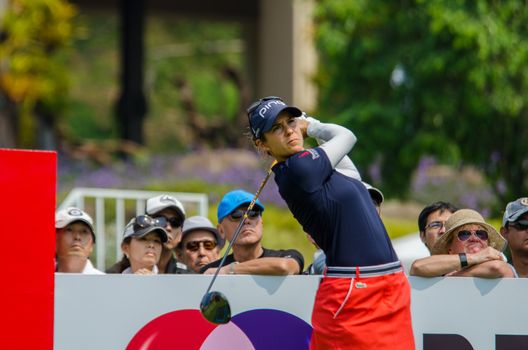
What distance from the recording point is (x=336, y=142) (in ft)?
14.8

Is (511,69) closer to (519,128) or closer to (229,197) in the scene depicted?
(519,128)

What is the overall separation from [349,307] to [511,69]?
445 inches

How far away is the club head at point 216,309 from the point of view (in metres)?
4.59

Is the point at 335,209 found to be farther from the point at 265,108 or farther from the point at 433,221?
the point at 433,221

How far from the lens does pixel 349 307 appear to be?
172 inches

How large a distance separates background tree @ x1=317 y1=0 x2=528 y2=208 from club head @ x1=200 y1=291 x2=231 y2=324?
1089 cm

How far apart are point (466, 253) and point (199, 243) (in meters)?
1.79

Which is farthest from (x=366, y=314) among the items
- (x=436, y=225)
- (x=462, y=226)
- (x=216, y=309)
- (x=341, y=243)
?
(x=436, y=225)

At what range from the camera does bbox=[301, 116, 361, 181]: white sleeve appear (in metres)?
4.46

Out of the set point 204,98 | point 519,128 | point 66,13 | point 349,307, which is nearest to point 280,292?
point 349,307

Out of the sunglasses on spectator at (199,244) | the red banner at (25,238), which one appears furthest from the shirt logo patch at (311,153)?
the sunglasses on spectator at (199,244)

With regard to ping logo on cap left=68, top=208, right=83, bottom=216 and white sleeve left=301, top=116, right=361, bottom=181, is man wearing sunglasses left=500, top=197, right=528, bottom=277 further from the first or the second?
ping logo on cap left=68, top=208, right=83, bottom=216

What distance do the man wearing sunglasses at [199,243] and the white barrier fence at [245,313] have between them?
4.27 ft

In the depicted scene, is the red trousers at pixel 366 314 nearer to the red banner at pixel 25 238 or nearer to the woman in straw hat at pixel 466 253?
the woman in straw hat at pixel 466 253
